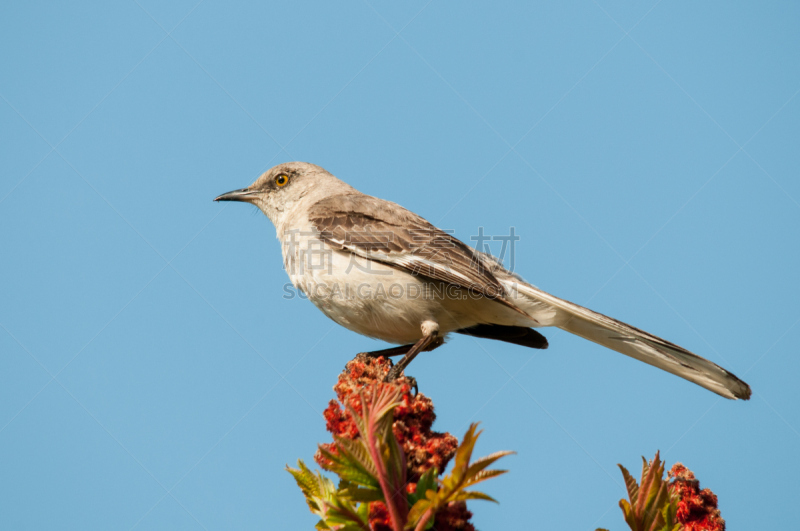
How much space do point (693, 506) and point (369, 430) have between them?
1864 millimetres

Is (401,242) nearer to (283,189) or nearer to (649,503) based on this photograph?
(283,189)

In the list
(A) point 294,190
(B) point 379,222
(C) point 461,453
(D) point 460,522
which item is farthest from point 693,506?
(A) point 294,190

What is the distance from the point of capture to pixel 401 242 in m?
5.68

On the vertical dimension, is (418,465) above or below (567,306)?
below

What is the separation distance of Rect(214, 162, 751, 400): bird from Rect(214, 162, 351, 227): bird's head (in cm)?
82

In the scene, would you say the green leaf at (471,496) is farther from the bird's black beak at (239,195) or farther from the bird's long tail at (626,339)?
the bird's black beak at (239,195)

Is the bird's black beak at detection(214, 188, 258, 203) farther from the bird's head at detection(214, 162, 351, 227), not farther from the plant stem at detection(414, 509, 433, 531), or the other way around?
the plant stem at detection(414, 509, 433, 531)

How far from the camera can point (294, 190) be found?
7145 mm

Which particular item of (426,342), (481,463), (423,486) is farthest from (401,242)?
(481,463)

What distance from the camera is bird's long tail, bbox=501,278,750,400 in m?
4.41

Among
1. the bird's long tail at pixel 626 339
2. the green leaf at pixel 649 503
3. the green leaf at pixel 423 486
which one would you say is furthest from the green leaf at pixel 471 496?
the bird's long tail at pixel 626 339

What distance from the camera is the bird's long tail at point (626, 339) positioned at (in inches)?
174

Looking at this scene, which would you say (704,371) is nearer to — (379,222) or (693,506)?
(693,506)

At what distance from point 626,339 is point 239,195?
14.8 ft
